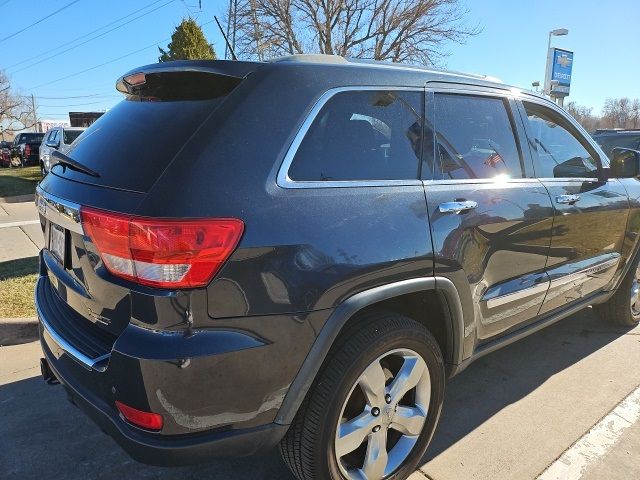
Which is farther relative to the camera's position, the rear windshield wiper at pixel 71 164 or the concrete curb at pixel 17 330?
the concrete curb at pixel 17 330

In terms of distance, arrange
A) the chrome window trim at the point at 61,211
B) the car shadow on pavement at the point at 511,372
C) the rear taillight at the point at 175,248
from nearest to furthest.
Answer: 1. the rear taillight at the point at 175,248
2. the chrome window trim at the point at 61,211
3. the car shadow on pavement at the point at 511,372

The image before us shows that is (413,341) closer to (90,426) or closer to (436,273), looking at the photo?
(436,273)

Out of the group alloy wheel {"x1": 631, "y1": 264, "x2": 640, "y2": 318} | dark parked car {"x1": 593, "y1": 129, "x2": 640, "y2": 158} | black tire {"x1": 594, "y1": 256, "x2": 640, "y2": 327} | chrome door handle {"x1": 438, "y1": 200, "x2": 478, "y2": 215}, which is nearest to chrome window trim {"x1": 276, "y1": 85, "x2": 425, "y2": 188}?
chrome door handle {"x1": 438, "y1": 200, "x2": 478, "y2": 215}

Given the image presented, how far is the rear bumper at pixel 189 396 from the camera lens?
1.68 m

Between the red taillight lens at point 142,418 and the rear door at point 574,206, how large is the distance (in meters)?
2.40

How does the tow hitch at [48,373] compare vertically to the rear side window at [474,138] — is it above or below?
below

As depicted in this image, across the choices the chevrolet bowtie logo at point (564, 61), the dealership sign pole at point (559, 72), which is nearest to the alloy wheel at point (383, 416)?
the dealership sign pole at point (559, 72)

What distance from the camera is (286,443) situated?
2.08 m

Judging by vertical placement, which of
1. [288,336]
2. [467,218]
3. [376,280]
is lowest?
[288,336]

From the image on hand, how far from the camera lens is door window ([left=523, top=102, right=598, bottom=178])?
3.17 meters

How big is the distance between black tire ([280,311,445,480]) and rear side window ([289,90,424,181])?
64 centimetres

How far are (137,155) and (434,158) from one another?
4.45ft

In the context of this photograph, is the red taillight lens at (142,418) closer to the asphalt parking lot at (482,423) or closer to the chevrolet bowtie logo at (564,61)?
the asphalt parking lot at (482,423)

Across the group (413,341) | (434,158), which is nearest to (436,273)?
(413,341)
